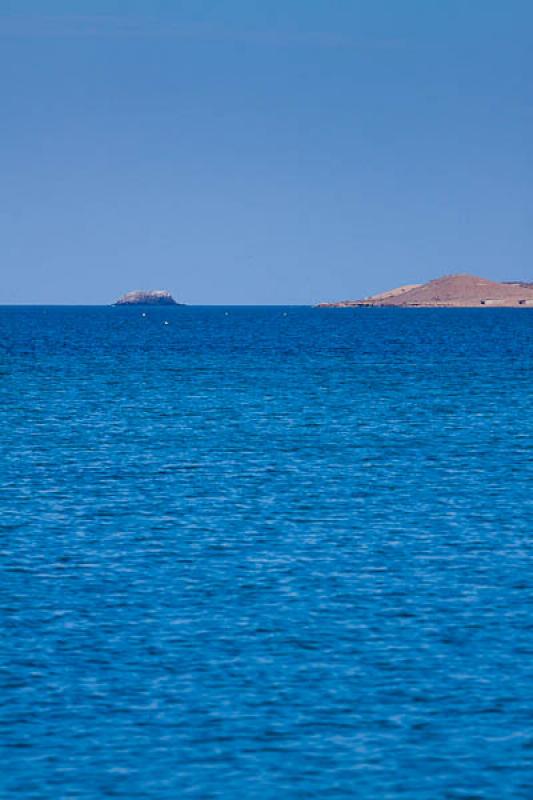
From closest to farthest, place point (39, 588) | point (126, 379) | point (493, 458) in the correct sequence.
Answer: point (39, 588)
point (493, 458)
point (126, 379)

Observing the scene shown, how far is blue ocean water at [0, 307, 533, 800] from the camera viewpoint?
19.6m

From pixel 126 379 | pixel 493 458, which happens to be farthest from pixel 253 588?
pixel 126 379

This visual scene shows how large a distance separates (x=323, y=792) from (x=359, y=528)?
19057 millimetres

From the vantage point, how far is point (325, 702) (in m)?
22.0

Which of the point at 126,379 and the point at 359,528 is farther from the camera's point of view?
the point at 126,379

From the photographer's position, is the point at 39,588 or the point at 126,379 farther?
the point at 126,379

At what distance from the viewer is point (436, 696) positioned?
22.3m

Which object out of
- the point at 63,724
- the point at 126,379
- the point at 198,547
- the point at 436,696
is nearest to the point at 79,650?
the point at 63,724

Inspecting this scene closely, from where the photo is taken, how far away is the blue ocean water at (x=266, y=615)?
19.6m

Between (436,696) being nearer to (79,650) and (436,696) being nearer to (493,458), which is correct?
(79,650)

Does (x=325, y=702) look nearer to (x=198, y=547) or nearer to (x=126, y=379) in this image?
(x=198, y=547)

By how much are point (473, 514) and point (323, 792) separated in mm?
21912

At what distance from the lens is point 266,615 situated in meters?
27.4

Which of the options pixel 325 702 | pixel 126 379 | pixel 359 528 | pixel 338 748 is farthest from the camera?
pixel 126 379
